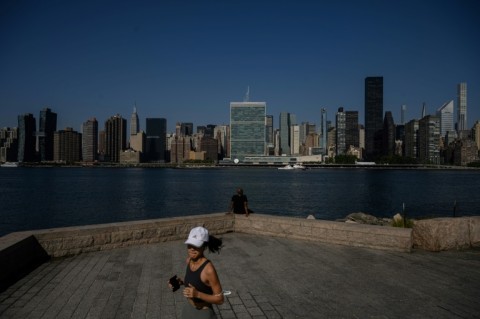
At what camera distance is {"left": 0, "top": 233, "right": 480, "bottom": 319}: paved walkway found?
22.1ft

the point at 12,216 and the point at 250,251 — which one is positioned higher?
the point at 250,251

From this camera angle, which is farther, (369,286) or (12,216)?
(12,216)

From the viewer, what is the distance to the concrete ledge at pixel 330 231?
10984 millimetres

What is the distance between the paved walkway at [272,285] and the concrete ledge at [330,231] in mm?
437

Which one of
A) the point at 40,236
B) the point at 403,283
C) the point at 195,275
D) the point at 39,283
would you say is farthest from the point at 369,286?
the point at 40,236

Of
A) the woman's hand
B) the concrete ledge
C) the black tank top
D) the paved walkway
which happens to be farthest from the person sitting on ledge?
the woman's hand

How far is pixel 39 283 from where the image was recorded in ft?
26.6

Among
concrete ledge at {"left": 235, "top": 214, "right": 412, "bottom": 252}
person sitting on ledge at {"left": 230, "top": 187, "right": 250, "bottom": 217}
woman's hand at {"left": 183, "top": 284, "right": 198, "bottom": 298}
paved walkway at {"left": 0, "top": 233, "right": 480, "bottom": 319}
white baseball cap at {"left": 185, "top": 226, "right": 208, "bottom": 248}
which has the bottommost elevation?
paved walkway at {"left": 0, "top": 233, "right": 480, "bottom": 319}

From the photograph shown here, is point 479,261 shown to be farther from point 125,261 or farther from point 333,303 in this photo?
point 125,261

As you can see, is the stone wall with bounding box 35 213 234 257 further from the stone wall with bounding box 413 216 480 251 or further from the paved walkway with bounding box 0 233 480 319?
the stone wall with bounding box 413 216 480 251

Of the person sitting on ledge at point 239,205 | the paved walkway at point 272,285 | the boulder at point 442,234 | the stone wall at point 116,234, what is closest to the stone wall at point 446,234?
the boulder at point 442,234

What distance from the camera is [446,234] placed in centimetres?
1101

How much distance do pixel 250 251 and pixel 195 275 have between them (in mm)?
6834

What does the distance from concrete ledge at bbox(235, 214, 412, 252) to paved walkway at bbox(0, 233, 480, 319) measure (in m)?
0.44
